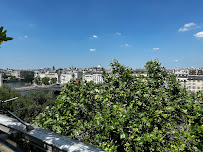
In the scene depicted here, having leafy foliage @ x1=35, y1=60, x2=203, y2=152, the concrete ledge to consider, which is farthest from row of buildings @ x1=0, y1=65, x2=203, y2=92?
the concrete ledge

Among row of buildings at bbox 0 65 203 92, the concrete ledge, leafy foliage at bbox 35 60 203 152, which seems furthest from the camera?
row of buildings at bbox 0 65 203 92

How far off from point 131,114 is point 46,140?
179 centimetres

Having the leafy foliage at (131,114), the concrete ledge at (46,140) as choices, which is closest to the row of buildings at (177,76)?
the leafy foliage at (131,114)

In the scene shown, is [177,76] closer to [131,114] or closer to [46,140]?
[131,114]

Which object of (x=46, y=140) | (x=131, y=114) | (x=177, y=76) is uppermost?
(x=177, y=76)

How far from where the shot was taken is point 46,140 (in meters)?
2.54

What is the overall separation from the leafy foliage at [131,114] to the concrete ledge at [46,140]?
64cm

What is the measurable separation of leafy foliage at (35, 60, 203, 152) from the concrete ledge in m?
0.64

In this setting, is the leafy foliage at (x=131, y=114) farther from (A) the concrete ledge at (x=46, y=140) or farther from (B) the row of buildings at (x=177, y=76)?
(B) the row of buildings at (x=177, y=76)

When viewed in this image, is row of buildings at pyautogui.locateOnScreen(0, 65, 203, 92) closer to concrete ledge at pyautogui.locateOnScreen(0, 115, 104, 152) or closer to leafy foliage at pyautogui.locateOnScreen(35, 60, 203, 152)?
leafy foliage at pyautogui.locateOnScreen(35, 60, 203, 152)

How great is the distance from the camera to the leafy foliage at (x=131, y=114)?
2914 millimetres

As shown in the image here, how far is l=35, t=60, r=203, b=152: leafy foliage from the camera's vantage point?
291cm

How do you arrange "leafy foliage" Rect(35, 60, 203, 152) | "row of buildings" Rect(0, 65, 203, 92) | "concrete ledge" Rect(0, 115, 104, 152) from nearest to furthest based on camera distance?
"concrete ledge" Rect(0, 115, 104, 152)
"leafy foliage" Rect(35, 60, 203, 152)
"row of buildings" Rect(0, 65, 203, 92)

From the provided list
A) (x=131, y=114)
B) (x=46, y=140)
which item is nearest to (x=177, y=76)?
(x=131, y=114)
